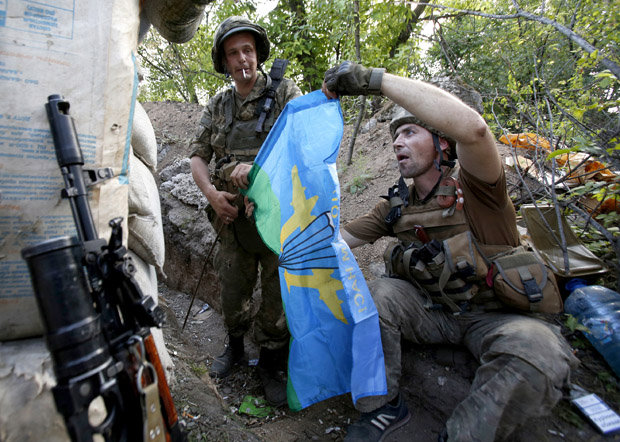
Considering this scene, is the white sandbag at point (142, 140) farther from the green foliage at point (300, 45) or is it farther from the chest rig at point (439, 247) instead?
the green foliage at point (300, 45)

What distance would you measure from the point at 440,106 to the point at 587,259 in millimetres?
1756

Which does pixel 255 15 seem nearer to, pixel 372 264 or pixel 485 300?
pixel 372 264

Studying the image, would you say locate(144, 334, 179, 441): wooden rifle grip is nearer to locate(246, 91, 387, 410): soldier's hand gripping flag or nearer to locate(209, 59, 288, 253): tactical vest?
locate(246, 91, 387, 410): soldier's hand gripping flag

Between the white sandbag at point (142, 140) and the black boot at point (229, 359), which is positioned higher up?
the white sandbag at point (142, 140)

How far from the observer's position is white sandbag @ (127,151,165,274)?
1815mm

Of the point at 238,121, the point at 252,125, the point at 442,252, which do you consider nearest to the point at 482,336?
the point at 442,252

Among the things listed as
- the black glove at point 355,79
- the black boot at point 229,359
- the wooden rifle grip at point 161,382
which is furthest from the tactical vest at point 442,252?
the black boot at point 229,359

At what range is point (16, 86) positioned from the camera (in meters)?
1.13

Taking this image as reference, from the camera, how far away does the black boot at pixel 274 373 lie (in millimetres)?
2445

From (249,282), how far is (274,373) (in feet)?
2.41

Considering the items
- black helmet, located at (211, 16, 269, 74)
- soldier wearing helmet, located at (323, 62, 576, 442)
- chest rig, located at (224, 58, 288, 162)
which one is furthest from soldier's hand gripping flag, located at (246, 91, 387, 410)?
black helmet, located at (211, 16, 269, 74)

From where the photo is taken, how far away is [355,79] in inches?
70.8

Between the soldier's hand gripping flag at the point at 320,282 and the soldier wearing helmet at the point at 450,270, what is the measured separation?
23cm

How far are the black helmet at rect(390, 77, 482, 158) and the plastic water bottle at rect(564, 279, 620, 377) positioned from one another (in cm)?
124
